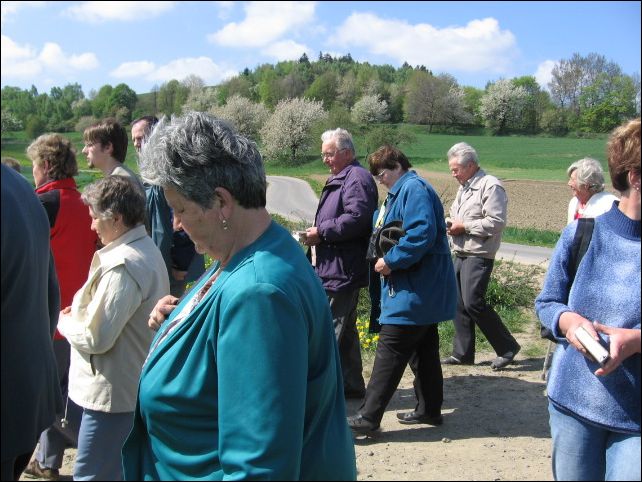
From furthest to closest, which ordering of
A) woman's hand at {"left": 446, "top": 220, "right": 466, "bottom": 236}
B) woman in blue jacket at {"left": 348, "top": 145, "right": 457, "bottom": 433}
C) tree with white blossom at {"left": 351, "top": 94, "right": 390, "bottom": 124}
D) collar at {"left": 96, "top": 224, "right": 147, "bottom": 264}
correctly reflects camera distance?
tree with white blossom at {"left": 351, "top": 94, "right": 390, "bottom": 124}, woman's hand at {"left": 446, "top": 220, "right": 466, "bottom": 236}, woman in blue jacket at {"left": 348, "top": 145, "right": 457, "bottom": 433}, collar at {"left": 96, "top": 224, "right": 147, "bottom": 264}

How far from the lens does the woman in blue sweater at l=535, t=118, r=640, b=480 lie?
5.97 feet

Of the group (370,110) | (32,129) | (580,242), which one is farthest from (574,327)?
(370,110)

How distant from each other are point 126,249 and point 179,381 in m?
1.52

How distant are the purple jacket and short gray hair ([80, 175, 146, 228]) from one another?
6.26 ft

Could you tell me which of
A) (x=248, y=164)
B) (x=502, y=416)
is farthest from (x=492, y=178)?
(x=248, y=164)

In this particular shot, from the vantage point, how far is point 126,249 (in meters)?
2.88

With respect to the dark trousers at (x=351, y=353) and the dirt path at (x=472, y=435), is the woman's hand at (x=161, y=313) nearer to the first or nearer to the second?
the dirt path at (x=472, y=435)

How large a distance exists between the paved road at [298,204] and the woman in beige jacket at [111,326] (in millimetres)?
8540

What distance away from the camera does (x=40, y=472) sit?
3.70 m

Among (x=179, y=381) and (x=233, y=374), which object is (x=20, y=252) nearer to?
(x=179, y=381)

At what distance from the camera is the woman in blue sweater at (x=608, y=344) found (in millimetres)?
1818

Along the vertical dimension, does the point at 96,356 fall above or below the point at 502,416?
above

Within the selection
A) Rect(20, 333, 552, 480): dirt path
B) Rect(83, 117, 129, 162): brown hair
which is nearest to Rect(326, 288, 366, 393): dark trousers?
Rect(20, 333, 552, 480): dirt path

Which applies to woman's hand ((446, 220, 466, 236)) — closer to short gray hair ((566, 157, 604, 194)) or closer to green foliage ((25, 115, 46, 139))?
short gray hair ((566, 157, 604, 194))
